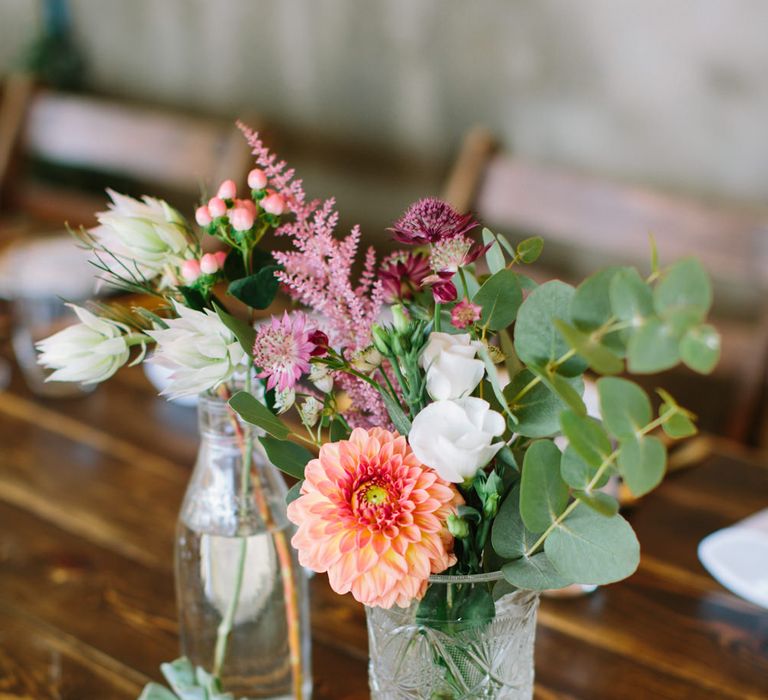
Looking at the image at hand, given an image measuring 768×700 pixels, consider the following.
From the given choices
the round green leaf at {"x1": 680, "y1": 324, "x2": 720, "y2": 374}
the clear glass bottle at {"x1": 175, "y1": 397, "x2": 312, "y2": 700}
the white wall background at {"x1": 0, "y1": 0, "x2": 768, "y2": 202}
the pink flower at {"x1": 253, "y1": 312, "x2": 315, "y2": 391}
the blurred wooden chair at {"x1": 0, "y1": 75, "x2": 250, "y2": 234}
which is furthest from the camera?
the white wall background at {"x1": 0, "y1": 0, "x2": 768, "y2": 202}

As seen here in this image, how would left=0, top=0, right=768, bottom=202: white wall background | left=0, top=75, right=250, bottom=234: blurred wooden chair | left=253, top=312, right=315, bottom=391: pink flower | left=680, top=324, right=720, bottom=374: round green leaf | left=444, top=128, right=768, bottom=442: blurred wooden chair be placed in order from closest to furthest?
1. left=680, top=324, right=720, bottom=374: round green leaf
2. left=253, top=312, right=315, bottom=391: pink flower
3. left=444, top=128, right=768, bottom=442: blurred wooden chair
4. left=0, top=75, right=250, bottom=234: blurred wooden chair
5. left=0, top=0, right=768, bottom=202: white wall background

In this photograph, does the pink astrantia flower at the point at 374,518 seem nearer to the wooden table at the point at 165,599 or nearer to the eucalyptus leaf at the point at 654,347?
the eucalyptus leaf at the point at 654,347

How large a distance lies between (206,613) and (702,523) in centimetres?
54

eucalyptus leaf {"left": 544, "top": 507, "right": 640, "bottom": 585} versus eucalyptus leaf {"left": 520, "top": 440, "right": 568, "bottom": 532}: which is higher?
eucalyptus leaf {"left": 520, "top": 440, "right": 568, "bottom": 532}

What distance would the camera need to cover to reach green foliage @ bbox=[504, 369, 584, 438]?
504 millimetres

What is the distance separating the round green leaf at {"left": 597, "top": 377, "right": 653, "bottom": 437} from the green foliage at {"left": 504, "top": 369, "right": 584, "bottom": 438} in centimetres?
7

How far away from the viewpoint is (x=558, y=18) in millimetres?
2463

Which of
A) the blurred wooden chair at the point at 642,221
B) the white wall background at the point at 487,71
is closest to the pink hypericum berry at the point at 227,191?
the blurred wooden chair at the point at 642,221

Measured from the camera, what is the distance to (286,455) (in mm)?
540

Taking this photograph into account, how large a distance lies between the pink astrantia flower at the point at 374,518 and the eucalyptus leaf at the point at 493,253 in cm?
11

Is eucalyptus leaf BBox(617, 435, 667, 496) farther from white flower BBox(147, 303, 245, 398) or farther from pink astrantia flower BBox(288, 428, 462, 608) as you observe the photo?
white flower BBox(147, 303, 245, 398)

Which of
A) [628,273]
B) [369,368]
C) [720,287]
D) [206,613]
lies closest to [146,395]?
[206,613]

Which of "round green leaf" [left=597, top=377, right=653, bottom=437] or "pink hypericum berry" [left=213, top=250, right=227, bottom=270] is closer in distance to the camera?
"round green leaf" [left=597, top=377, right=653, bottom=437]

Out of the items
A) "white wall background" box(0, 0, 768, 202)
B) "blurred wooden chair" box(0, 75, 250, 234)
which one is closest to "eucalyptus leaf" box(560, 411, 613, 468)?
"blurred wooden chair" box(0, 75, 250, 234)
